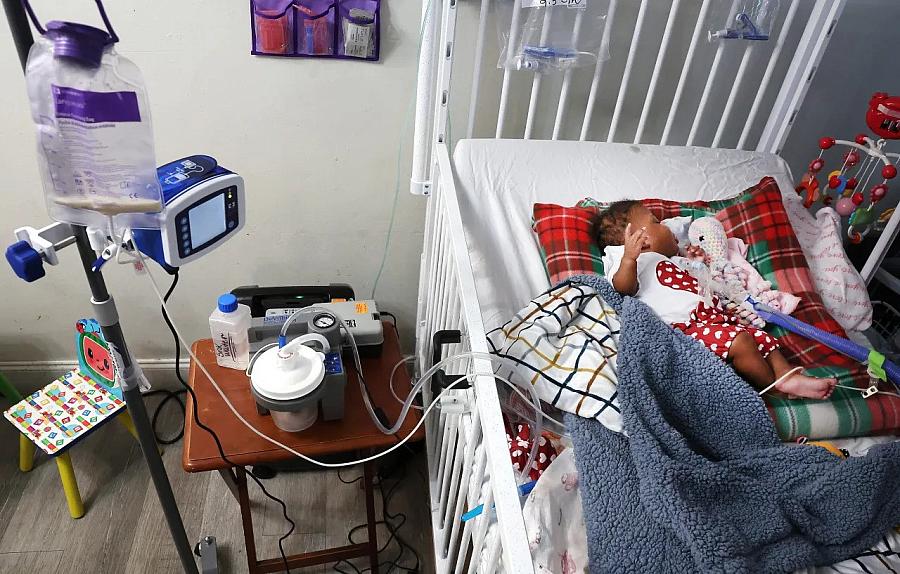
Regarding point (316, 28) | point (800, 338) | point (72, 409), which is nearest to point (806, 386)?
point (800, 338)

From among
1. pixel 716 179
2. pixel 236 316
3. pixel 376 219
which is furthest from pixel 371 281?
pixel 716 179

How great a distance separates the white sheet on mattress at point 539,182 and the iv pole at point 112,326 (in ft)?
1.88

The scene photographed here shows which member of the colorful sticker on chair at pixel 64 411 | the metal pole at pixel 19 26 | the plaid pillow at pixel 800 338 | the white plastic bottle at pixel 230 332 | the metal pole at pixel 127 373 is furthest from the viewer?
the colorful sticker on chair at pixel 64 411

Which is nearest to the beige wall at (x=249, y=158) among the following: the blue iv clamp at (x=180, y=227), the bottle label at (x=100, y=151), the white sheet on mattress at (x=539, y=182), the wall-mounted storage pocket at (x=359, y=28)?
the wall-mounted storage pocket at (x=359, y=28)

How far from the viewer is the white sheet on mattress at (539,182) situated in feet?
3.67

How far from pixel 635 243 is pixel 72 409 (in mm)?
1383

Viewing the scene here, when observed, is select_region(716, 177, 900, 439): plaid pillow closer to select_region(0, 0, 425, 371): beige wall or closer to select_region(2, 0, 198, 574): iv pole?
select_region(0, 0, 425, 371): beige wall

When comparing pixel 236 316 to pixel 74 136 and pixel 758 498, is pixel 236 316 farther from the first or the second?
pixel 758 498

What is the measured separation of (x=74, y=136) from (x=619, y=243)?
36.1 inches

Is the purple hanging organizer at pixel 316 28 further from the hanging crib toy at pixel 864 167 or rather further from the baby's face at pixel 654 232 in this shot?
the hanging crib toy at pixel 864 167

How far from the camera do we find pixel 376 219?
4.93 ft

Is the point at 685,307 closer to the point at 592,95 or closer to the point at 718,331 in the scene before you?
the point at 718,331

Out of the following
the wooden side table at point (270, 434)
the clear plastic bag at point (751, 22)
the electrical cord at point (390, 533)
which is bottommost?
the electrical cord at point (390, 533)

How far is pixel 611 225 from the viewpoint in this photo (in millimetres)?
1141
